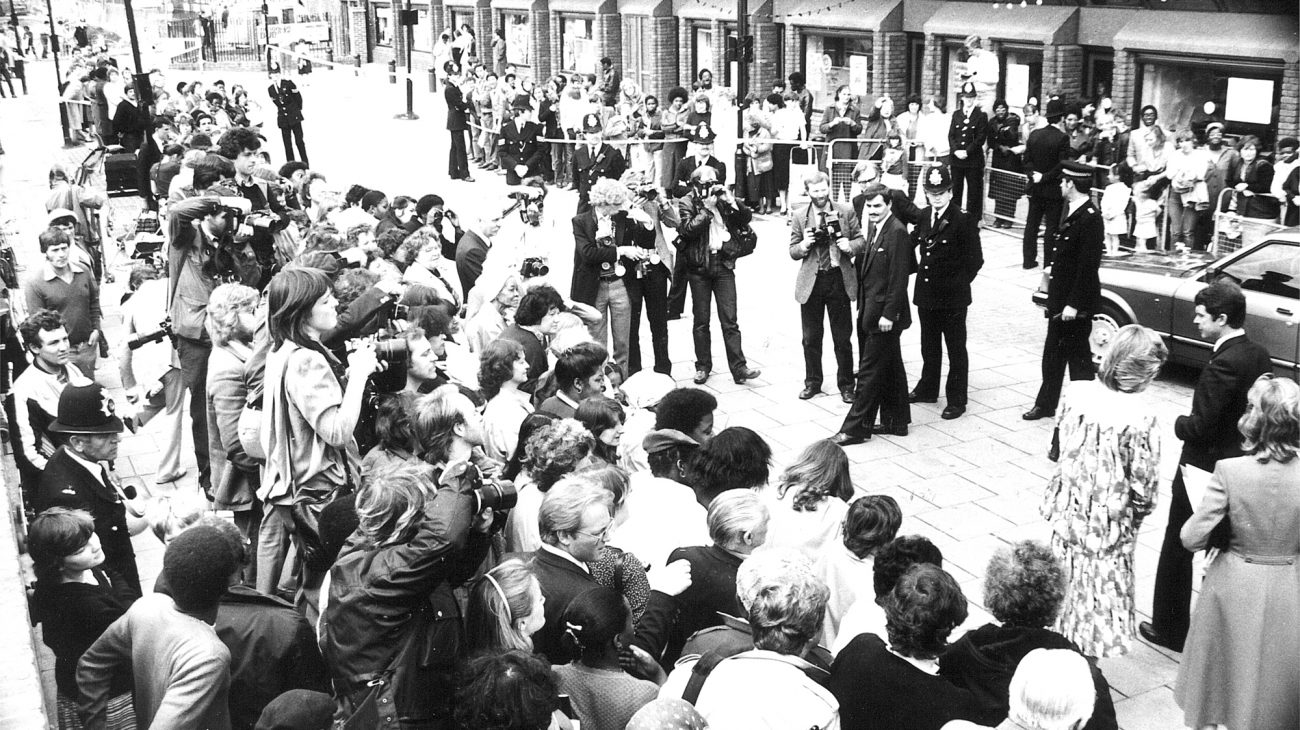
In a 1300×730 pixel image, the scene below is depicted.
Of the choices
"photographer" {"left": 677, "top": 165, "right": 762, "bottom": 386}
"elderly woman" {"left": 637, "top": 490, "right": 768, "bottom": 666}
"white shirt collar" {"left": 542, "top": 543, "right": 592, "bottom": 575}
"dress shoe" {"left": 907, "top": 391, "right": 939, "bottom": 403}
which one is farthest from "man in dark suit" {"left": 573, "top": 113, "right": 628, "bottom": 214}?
"white shirt collar" {"left": 542, "top": 543, "right": 592, "bottom": 575}

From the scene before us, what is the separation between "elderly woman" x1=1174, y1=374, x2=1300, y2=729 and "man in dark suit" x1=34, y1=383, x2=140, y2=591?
4.77m

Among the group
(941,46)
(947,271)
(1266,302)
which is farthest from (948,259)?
(941,46)

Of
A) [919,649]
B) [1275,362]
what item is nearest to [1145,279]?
[1275,362]

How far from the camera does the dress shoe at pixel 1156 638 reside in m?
6.71

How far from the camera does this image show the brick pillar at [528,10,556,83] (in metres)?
35.9

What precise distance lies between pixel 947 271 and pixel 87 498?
643 cm

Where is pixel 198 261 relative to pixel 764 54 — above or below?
below

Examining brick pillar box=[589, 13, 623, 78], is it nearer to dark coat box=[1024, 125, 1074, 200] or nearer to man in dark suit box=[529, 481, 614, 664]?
dark coat box=[1024, 125, 1074, 200]

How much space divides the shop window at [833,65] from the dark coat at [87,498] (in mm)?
20826

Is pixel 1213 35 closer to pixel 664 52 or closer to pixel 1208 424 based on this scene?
pixel 1208 424

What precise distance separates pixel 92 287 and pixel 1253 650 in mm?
8423

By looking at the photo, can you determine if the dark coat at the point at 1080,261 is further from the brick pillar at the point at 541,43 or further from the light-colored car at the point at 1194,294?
the brick pillar at the point at 541,43

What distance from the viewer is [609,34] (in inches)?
1289

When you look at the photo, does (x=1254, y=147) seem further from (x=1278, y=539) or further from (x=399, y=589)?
(x=399, y=589)
